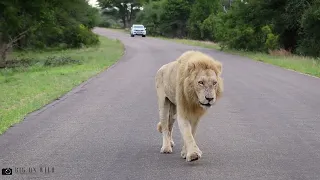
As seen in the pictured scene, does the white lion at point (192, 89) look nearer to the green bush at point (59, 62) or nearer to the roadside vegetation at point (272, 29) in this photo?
the roadside vegetation at point (272, 29)

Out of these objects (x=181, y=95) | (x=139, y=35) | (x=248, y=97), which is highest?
(x=181, y=95)

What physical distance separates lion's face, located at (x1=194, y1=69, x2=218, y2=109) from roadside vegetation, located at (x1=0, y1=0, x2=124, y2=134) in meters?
4.33

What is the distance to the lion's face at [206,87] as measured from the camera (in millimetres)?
6445

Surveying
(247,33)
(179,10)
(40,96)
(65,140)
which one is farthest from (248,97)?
(179,10)

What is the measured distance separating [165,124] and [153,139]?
115 centimetres

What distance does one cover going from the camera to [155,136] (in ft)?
29.8

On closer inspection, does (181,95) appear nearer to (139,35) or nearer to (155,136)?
(155,136)

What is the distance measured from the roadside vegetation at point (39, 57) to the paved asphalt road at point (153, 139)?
1.01m

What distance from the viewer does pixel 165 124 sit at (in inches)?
305

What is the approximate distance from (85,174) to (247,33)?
115 feet

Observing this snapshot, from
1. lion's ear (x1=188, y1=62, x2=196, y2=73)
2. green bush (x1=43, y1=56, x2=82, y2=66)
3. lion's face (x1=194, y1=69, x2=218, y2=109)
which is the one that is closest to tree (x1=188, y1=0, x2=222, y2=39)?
green bush (x1=43, y1=56, x2=82, y2=66)

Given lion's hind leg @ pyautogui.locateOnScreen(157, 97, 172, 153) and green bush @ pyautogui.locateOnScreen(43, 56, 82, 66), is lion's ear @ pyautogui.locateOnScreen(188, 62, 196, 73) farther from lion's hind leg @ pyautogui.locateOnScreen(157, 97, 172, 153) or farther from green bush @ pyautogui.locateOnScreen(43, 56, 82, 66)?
green bush @ pyautogui.locateOnScreen(43, 56, 82, 66)

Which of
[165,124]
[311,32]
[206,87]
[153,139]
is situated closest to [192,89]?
[206,87]

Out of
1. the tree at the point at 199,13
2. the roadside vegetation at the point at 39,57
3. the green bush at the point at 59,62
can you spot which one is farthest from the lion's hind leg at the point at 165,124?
the tree at the point at 199,13
